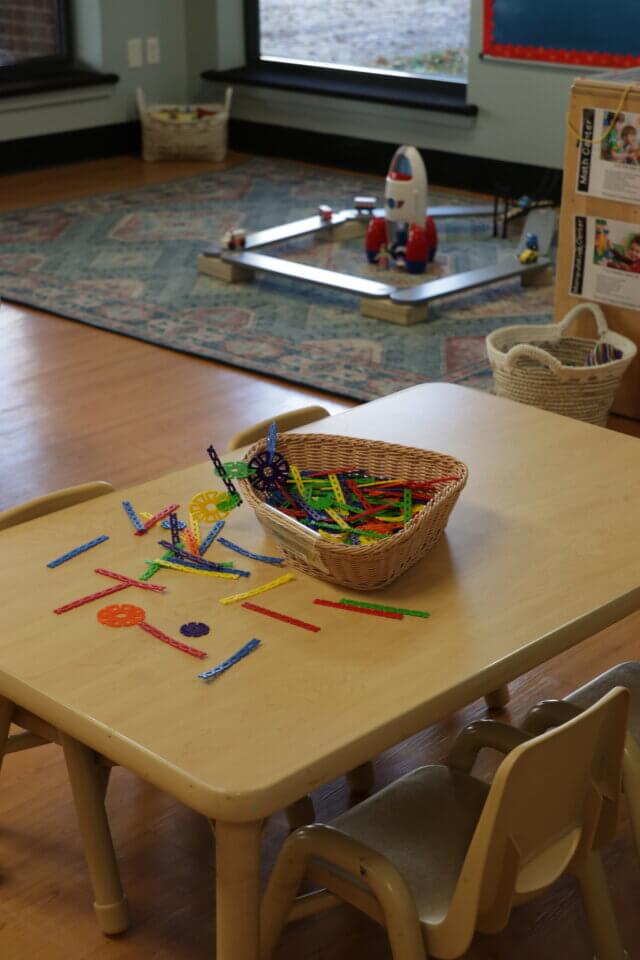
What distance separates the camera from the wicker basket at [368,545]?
1.52 metres

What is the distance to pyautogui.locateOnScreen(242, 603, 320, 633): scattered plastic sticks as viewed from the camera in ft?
4.89

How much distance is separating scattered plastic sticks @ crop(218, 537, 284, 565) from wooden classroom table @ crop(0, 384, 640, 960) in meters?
0.01

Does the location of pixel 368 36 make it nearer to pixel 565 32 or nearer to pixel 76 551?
pixel 565 32

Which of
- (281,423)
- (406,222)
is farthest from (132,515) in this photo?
(406,222)

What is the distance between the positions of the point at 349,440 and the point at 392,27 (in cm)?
481

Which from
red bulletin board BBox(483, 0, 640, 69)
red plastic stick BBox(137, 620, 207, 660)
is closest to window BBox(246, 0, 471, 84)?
red bulletin board BBox(483, 0, 640, 69)

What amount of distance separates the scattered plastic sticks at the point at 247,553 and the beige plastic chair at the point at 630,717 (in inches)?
14.7

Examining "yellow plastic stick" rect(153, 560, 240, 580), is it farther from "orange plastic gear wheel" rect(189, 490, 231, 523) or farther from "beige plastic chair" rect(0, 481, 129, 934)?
"beige plastic chair" rect(0, 481, 129, 934)

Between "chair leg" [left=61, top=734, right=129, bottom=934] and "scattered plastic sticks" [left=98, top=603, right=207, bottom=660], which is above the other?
"scattered plastic sticks" [left=98, top=603, right=207, bottom=660]

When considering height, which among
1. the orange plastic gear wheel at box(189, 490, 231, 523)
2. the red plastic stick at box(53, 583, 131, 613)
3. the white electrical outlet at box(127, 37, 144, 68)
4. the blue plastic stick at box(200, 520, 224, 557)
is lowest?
the red plastic stick at box(53, 583, 131, 613)

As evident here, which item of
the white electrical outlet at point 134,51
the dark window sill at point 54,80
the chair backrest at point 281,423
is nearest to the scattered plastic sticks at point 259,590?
the chair backrest at point 281,423

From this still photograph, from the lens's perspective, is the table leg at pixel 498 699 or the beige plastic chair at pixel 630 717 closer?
the beige plastic chair at pixel 630 717

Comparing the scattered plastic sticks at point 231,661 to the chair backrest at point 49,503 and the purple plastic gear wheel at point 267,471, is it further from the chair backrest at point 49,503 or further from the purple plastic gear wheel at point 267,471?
the chair backrest at point 49,503

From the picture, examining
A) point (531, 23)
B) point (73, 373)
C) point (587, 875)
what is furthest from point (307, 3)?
point (587, 875)
